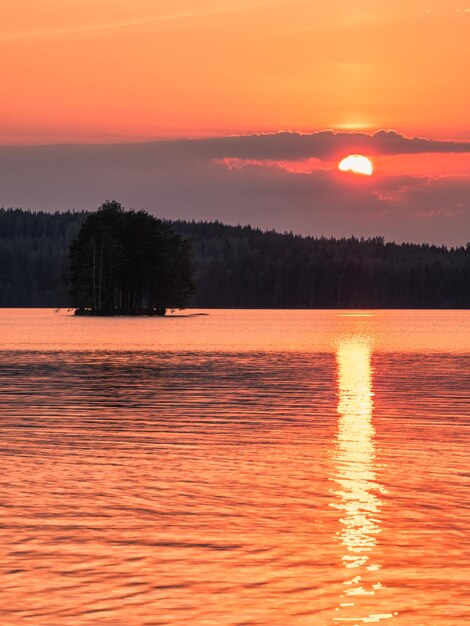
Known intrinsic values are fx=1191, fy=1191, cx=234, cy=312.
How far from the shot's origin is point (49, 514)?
20047 mm

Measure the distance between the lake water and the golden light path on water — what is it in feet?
0.15

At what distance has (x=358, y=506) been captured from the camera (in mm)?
21109

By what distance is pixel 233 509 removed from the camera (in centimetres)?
2066

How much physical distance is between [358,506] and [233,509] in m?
2.26

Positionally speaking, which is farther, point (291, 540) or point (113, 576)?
point (291, 540)

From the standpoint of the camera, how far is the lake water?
1465 centimetres

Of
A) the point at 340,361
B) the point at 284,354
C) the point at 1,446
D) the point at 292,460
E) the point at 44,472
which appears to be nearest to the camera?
the point at 44,472

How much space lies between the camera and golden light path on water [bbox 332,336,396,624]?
14.7 meters

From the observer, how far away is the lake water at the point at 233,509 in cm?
1465

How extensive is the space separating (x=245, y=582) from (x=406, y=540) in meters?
3.62

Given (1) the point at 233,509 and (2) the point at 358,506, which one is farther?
(2) the point at 358,506

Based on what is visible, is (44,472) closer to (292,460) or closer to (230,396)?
(292,460)

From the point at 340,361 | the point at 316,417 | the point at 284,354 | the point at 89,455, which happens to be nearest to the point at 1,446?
the point at 89,455

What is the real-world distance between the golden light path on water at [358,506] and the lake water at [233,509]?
0.15 feet
